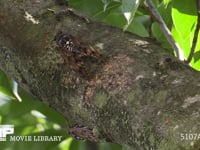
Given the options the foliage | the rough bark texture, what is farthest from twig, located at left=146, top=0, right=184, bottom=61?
the rough bark texture

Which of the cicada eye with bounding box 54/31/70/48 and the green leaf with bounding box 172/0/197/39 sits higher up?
the cicada eye with bounding box 54/31/70/48

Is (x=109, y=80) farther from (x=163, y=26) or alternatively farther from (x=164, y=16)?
(x=164, y=16)

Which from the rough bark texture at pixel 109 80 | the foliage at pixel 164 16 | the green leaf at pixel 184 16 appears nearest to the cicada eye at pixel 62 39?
the rough bark texture at pixel 109 80

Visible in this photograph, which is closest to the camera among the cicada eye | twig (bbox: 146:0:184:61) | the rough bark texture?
the rough bark texture

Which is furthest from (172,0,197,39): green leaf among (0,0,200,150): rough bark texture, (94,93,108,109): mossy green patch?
(94,93,108,109): mossy green patch

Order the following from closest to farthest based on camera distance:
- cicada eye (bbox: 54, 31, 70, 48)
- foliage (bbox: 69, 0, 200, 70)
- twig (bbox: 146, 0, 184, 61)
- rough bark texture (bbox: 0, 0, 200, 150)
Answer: rough bark texture (bbox: 0, 0, 200, 150)
cicada eye (bbox: 54, 31, 70, 48)
twig (bbox: 146, 0, 184, 61)
foliage (bbox: 69, 0, 200, 70)

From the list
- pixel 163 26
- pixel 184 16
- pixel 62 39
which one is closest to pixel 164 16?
pixel 184 16

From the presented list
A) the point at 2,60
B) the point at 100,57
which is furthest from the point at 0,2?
the point at 100,57

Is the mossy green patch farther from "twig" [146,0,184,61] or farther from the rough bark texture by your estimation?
"twig" [146,0,184,61]

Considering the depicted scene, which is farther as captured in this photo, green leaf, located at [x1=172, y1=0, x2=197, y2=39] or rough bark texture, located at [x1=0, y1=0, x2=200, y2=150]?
green leaf, located at [x1=172, y1=0, x2=197, y2=39]
